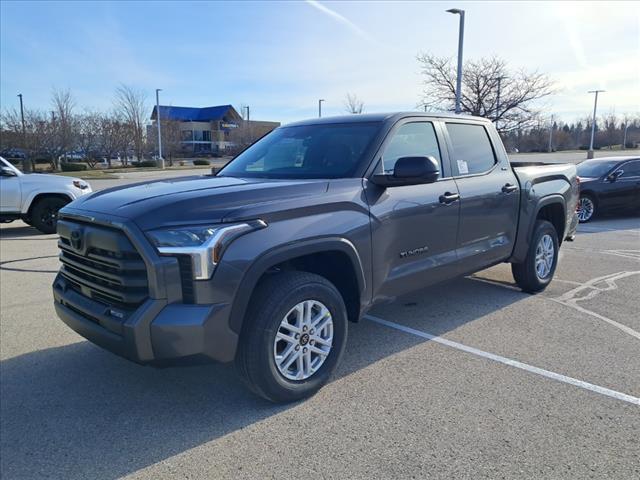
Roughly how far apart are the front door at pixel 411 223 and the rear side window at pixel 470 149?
0.28 metres

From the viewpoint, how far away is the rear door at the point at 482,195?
4.50m

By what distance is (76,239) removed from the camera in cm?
318

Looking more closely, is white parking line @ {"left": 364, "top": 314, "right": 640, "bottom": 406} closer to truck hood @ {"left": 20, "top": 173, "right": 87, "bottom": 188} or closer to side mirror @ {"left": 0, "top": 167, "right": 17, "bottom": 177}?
truck hood @ {"left": 20, "top": 173, "right": 87, "bottom": 188}

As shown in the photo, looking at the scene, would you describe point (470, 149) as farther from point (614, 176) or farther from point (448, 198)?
point (614, 176)

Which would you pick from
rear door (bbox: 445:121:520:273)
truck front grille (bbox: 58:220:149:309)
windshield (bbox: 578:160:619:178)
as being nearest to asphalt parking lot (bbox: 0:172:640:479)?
rear door (bbox: 445:121:520:273)

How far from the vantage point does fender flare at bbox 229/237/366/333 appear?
2.85 metres

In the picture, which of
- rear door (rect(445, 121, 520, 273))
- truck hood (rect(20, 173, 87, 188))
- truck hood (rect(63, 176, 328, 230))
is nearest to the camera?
truck hood (rect(63, 176, 328, 230))

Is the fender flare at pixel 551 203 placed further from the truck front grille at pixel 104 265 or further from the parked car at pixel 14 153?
the parked car at pixel 14 153

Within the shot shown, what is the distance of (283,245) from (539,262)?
3.76 m

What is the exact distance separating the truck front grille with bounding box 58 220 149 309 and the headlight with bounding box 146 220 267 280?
177mm

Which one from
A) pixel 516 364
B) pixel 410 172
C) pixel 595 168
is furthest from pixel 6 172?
pixel 595 168

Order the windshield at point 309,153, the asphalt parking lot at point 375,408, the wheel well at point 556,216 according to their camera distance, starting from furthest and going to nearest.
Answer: the wheel well at point 556,216, the windshield at point 309,153, the asphalt parking lot at point 375,408

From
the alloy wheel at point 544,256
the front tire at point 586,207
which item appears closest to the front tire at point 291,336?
the alloy wheel at point 544,256

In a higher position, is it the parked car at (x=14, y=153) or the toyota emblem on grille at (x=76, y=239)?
the parked car at (x=14, y=153)
